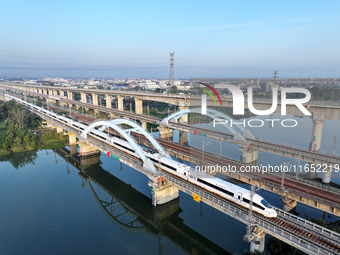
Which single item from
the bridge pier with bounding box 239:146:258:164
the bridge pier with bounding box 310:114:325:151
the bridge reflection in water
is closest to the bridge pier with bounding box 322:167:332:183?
the bridge pier with bounding box 310:114:325:151

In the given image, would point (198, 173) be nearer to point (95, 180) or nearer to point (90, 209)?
point (90, 209)

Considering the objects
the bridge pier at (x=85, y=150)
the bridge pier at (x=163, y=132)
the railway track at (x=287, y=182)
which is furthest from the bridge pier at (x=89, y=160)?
the railway track at (x=287, y=182)

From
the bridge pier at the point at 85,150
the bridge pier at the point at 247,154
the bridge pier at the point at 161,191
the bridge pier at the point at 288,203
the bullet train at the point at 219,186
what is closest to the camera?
the bullet train at the point at 219,186

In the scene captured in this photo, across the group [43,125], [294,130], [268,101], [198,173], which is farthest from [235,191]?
[43,125]

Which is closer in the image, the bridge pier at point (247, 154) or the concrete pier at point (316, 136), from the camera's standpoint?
the concrete pier at point (316, 136)

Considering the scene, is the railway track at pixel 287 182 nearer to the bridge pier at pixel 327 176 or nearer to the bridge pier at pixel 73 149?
the bridge pier at pixel 327 176

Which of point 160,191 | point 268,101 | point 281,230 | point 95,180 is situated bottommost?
point 95,180
